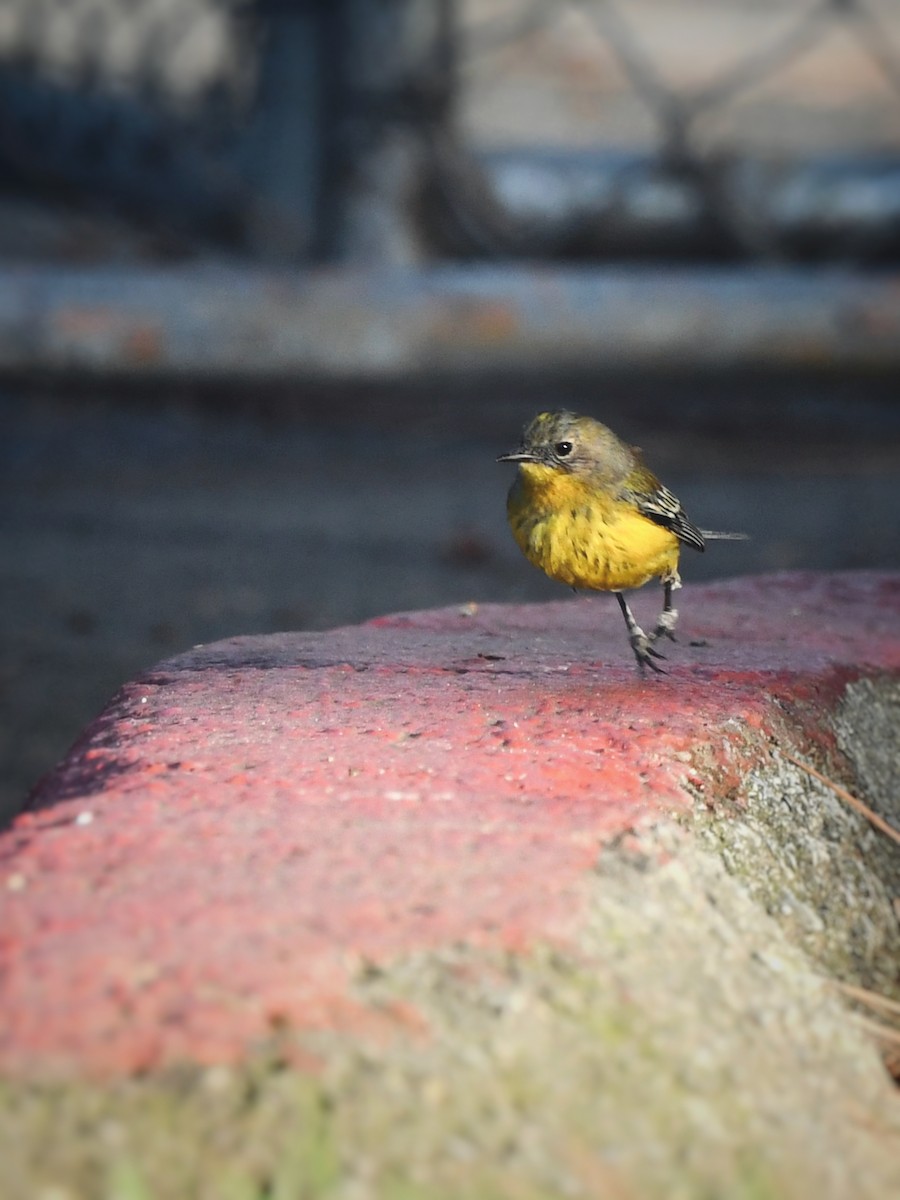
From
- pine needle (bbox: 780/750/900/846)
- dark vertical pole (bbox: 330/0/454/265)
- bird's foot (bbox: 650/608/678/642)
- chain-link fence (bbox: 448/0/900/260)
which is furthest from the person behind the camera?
chain-link fence (bbox: 448/0/900/260)

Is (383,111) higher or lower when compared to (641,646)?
higher

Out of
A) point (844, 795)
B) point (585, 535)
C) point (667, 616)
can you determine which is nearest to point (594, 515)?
point (585, 535)

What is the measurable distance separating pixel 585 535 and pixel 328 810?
3.33 ft

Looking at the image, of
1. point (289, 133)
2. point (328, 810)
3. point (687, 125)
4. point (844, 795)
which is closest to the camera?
point (328, 810)

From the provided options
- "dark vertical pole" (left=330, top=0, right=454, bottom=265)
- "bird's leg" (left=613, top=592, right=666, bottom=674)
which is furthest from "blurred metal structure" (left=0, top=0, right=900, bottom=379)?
"bird's leg" (left=613, top=592, right=666, bottom=674)

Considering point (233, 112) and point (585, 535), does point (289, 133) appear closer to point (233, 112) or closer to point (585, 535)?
point (233, 112)

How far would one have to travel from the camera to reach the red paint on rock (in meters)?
1.26

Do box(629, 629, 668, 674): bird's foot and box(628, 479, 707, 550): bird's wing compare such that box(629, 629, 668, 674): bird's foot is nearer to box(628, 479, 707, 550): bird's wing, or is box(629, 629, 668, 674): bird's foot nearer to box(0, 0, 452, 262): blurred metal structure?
box(628, 479, 707, 550): bird's wing

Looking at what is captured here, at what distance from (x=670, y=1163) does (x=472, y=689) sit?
953 mm

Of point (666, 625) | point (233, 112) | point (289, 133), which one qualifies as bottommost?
point (666, 625)

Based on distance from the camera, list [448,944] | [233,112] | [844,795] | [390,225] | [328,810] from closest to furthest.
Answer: [448,944] < [328,810] < [844,795] < [390,225] < [233,112]

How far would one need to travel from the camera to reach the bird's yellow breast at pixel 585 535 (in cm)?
252

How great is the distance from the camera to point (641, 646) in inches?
94.9

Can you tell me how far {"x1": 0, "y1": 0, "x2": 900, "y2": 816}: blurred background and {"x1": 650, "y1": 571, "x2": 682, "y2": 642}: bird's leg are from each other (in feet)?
6.02
